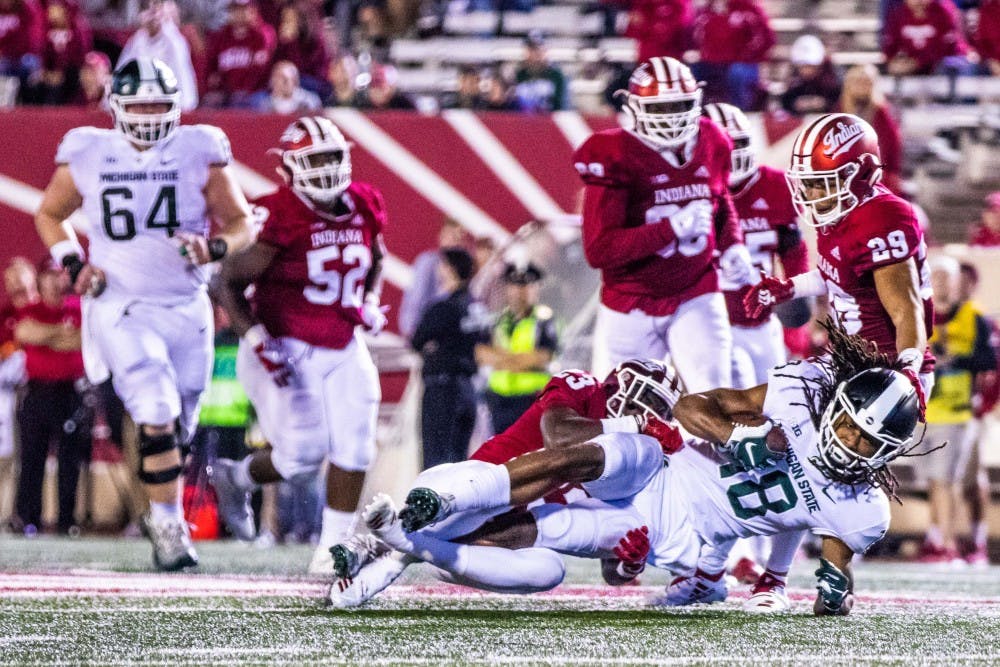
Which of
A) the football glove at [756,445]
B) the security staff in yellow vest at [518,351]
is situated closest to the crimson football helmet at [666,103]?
the football glove at [756,445]

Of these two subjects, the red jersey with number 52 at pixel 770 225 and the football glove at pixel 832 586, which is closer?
the football glove at pixel 832 586

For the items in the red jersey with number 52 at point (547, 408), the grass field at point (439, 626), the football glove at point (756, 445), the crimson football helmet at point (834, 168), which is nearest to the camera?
the grass field at point (439, 626)

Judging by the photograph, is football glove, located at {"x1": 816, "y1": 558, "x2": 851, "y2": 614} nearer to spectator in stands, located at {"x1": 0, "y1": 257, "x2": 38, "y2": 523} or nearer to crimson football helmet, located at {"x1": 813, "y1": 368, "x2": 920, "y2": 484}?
crimson football helmet, located at {"x1": 813, "y1": 368, "x2": 920, "y2": 484}

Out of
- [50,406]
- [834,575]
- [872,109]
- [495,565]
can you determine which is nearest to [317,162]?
[495,565]

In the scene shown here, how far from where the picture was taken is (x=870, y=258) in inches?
200

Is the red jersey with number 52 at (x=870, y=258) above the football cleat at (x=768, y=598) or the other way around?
above

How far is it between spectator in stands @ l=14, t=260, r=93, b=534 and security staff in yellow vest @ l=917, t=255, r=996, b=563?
4.73m

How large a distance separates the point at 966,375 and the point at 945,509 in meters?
0.71

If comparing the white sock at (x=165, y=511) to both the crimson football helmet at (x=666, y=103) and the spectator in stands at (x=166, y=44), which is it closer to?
the crimson football helmet at (x=666, y=103)

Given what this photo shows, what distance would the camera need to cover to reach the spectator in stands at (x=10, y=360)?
977 cm

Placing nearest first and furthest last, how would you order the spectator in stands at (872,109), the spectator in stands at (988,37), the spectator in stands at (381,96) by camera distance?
1. the spectator in stands at (872,109)
2. the spectator in stands at (381,96)
3. the spectator in stands at (988,37)

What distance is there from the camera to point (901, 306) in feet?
16.4

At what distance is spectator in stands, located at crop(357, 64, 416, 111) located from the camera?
10.6 m

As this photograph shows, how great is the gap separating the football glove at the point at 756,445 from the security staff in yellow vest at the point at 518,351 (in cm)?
452
